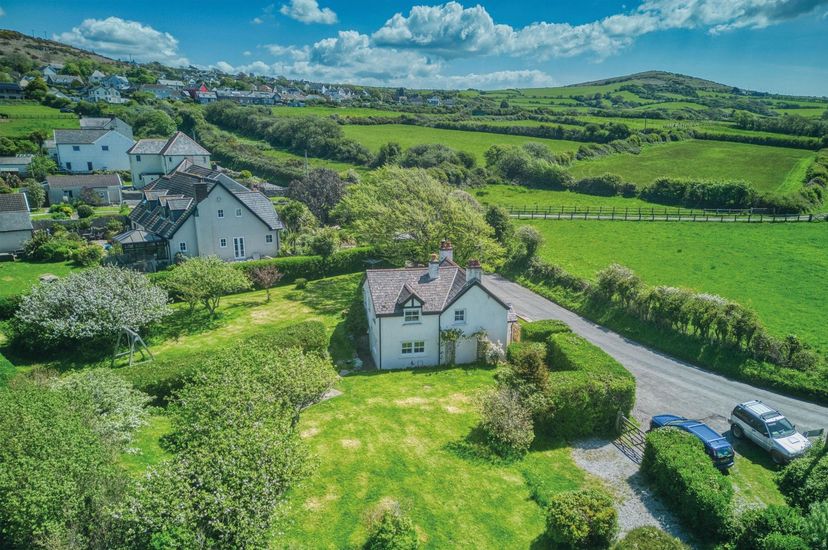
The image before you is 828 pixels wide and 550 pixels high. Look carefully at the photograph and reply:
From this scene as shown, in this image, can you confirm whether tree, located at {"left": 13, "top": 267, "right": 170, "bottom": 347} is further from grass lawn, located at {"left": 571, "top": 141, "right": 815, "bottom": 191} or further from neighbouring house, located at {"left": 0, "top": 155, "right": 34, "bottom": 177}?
grass lawn, located at {"left": 571, "top": 141, "right": 815, "bottom": 191}

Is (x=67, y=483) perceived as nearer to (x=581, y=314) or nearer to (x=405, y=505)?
(x=405, y=505)

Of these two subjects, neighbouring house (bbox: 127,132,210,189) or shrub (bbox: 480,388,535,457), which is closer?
shrub (bbox: 480,388,535,457)

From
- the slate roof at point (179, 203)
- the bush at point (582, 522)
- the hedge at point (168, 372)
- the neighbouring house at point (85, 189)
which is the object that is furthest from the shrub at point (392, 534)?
the neighbouring house at point (85, 189)

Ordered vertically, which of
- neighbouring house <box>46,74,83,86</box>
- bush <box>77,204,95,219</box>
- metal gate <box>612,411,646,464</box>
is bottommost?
metal gate <box>612,411,646,464</box>

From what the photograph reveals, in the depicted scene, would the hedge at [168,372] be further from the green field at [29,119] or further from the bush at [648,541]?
the green field at [29,119]

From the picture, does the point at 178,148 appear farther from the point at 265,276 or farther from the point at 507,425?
the point at 507,425

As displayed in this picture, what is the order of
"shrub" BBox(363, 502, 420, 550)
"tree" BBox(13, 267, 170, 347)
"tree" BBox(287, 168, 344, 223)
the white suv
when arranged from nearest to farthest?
"shrub" BBox(363, 502, 420, 550)
the white suv
"tree" BBox(13, 267, 170, 347)
"tree" BBox(287, 168, 344, 223)

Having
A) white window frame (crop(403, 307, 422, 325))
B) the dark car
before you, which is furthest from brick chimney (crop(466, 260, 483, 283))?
the dark car
